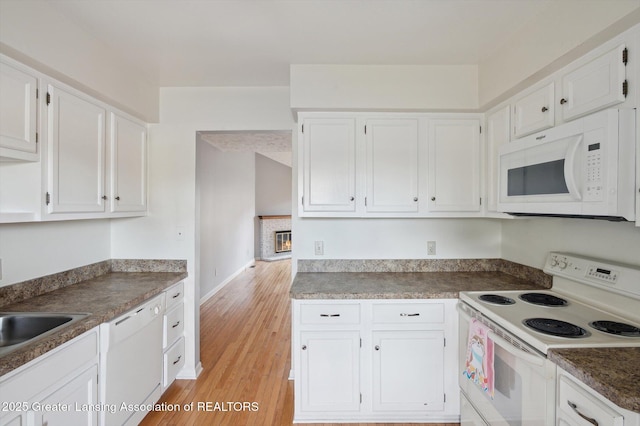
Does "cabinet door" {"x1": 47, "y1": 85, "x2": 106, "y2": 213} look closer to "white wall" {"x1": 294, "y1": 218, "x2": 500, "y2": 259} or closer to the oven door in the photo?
"white wall" {"x1": 294, "y1": 218, "x2": 500, "y2": 259}

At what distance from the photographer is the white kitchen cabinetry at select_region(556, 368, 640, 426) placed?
0.86 m

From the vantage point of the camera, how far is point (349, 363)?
5.89 feet

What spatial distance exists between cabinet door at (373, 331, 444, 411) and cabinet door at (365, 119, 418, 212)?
35.0 inches

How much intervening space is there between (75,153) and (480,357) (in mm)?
2603

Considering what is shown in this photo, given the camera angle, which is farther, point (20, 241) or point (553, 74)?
point (20, 241)

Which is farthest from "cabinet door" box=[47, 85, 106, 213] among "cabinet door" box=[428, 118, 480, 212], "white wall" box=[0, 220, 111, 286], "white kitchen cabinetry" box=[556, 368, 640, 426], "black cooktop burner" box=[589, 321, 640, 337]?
"black cooktop burner" box=[589, 321, 640, 337]

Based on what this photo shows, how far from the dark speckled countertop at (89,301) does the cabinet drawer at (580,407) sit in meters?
2.04

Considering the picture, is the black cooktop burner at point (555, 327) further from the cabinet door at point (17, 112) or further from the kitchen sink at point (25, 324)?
the cabinet door at point (17, 112)

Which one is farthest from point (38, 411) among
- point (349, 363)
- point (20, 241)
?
point (349, 363)

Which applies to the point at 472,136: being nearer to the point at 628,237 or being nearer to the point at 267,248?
the point at 628,237

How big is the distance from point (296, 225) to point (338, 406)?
51.9 inches

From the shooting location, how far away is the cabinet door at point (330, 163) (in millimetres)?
2078

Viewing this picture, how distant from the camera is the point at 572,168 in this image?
1256 millimetres

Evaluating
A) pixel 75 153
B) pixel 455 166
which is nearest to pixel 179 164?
pixel 75 153
